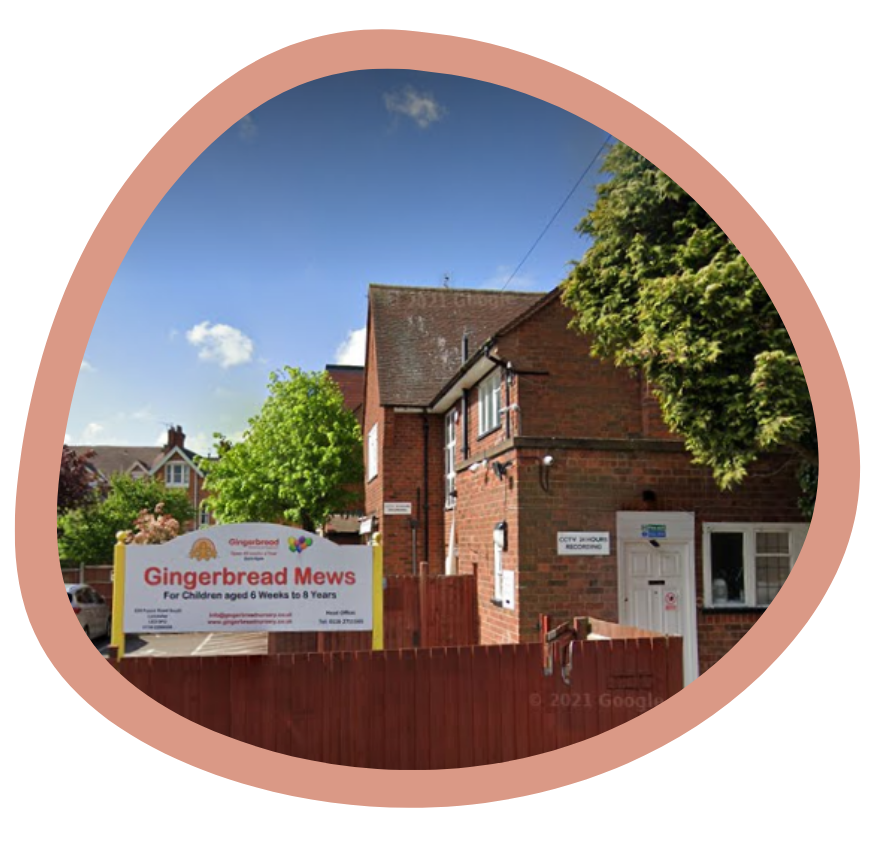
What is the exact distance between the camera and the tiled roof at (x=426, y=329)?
8180mm

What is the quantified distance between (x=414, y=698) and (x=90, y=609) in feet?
7.47

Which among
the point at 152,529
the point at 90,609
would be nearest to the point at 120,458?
the point at 152,529

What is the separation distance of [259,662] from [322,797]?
1227 mm

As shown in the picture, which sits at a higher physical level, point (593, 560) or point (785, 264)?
point (785, 264)

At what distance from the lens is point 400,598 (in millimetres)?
10281

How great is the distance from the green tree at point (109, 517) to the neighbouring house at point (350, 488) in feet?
4.37

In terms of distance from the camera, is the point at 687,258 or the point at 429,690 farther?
the point at 687,258

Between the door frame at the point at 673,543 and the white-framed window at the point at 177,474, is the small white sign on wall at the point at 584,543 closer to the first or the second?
the door frame at the point at 673,543

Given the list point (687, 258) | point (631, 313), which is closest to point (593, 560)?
point (631, 313)

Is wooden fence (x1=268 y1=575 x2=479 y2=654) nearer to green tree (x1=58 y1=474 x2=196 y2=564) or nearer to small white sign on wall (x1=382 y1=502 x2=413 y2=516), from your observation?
small white sign on wall (x1=382 y1=502 x2=413 y2=516)

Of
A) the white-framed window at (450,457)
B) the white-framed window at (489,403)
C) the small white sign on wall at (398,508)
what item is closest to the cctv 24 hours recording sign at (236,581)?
the white-framed window at (489,403)

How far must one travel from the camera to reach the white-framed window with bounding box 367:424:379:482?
11648 mm

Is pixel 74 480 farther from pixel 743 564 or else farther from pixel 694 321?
pixel 743 564

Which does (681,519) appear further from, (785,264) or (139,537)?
(139,537)
